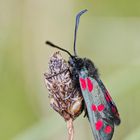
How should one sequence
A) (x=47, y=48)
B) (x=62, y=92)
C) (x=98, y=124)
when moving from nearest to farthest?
(x=62, y=92)
(x=98, y=124)
(x=47, y=48)

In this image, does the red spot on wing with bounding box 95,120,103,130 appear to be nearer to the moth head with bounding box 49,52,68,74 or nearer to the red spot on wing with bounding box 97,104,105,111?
the red spot on wing with bounding box 97,104,105,111

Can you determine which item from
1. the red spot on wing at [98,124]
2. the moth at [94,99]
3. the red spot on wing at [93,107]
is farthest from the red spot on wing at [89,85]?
the red spot on wing at [98,124]

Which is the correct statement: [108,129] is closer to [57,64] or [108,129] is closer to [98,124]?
[98,124]

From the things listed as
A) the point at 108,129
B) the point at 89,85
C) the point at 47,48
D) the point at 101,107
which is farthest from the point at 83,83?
the point at 47,48

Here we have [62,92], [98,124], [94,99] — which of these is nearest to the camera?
[62,92]

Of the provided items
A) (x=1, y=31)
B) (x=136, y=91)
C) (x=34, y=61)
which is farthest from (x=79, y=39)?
(x=136, y=91)

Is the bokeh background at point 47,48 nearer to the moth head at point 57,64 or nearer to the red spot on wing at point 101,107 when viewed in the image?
the red spot on wing at point 101,107

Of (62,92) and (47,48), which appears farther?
(47,48)
